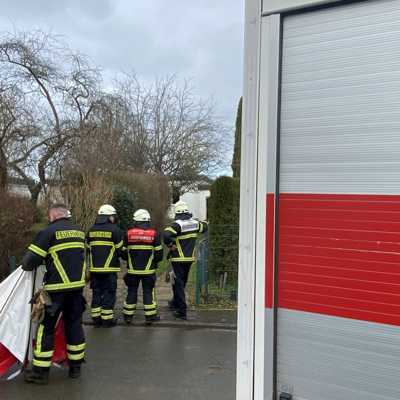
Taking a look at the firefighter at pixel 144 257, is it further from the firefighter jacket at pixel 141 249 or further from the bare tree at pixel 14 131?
the bare tree at pixel 14 131

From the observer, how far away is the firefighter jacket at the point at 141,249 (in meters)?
7.46

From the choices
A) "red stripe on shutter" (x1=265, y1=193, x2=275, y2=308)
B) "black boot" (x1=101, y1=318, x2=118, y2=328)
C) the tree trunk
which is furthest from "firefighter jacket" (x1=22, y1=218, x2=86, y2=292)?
the tree trunk

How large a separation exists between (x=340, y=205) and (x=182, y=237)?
6171mm

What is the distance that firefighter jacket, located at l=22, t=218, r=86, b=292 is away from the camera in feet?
16.2

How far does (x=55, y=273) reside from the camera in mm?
5023

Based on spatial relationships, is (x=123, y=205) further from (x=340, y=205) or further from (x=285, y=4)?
(x=340, y=205)

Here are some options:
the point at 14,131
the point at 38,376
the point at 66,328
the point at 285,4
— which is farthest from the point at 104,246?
the point at 285,4

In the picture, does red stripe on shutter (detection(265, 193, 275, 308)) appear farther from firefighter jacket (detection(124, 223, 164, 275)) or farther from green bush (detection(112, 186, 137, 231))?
green bush (detection(112, 186, 137, 231))

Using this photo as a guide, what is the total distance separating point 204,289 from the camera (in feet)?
29.6

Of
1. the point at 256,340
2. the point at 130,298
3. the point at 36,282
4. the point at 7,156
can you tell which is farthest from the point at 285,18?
the point at 7,156

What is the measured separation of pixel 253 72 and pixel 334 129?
0.44 m

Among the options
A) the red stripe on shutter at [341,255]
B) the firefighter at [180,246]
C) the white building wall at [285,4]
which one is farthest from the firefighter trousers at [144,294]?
the white building wall at [285,4]

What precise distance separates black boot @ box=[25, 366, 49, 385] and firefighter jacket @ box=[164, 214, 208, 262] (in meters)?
3.07

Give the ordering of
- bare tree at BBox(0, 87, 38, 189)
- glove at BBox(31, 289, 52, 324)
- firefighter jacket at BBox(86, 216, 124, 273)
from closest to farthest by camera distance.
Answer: glove at BBox(31, 289, 52, 324)
firefighter jacket at BBox(86, 216, 124, 273)
bare tree at BBox(0, 87, 38, 189)
